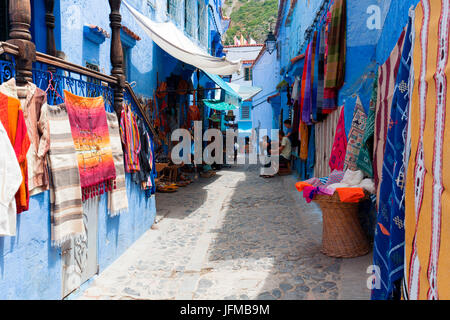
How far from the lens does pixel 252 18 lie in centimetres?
5594

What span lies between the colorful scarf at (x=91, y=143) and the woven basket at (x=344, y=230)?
8.07ft

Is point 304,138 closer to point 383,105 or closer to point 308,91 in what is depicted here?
point 308,91

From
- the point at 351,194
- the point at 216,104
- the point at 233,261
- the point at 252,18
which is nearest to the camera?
the point at 351,194

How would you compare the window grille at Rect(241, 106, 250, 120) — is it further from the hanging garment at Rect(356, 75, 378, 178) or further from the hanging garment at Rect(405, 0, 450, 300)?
the hanging garment at Rect(405, 0, 450, 300)

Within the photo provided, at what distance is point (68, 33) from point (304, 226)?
4687 millimetres

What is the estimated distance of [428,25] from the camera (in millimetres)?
1523

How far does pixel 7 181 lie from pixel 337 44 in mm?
4508

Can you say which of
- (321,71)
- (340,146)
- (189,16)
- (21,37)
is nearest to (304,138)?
(321,71)

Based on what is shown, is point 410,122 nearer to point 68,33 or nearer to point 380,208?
point 380,208

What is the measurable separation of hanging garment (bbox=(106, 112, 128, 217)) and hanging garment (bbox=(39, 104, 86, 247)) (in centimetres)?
91

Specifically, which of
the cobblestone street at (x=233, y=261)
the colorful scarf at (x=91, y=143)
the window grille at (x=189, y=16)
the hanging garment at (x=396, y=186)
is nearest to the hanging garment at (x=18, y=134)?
the colorful scarf at (x=91, y=143)

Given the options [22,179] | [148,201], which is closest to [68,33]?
[148,201]

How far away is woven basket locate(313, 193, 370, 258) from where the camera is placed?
4.04 m

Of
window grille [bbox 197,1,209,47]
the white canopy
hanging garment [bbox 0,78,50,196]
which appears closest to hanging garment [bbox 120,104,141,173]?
hanging garment [bbox 0,78,50,196]
